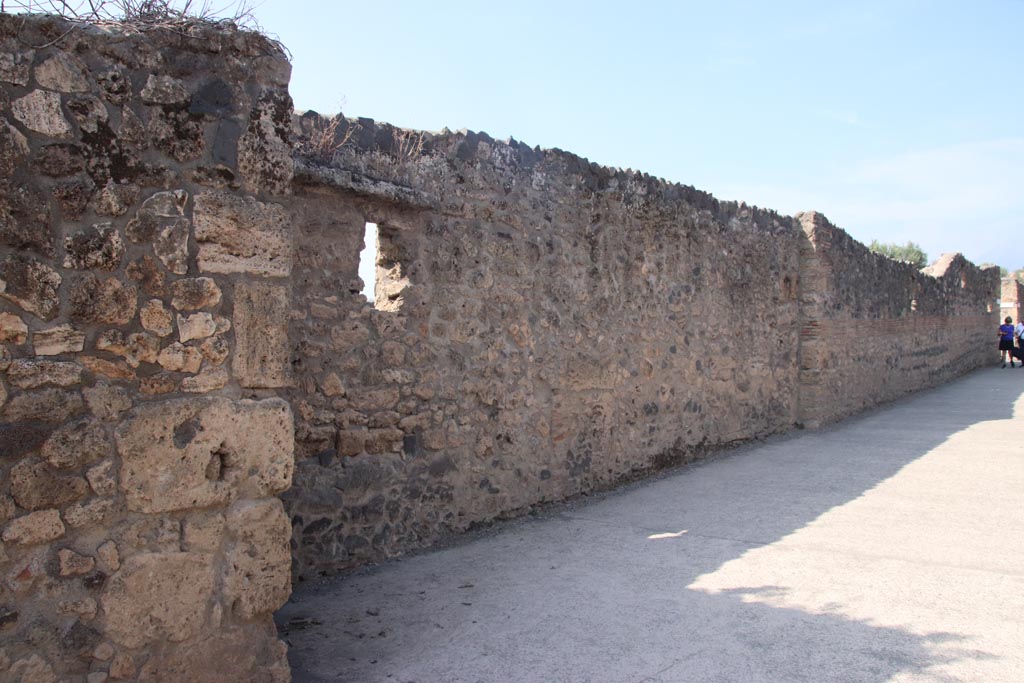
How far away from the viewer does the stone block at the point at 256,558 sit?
2.74m

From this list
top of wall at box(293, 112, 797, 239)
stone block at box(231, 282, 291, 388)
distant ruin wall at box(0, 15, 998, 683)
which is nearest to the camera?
distant ruin wall at box(0, 15, 998, 683)

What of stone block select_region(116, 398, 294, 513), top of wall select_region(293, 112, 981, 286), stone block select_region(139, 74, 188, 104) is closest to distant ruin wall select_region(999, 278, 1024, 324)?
top of wall select_region(293, 112, 981, 286)

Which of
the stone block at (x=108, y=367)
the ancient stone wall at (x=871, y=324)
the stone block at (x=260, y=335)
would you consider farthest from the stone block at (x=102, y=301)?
the ancient stone wall at (x=871, y=324)

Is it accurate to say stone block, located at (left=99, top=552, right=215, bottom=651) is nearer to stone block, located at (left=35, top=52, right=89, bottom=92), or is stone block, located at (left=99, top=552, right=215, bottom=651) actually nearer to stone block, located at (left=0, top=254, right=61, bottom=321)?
stone block, located at (left=0, top=254, right=61, bottom=321)

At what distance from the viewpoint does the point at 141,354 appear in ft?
8.39

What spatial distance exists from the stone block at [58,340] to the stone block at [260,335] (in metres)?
0.47

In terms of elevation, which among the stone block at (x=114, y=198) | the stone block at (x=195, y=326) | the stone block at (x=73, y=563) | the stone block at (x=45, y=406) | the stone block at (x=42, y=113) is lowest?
the stone block at (x=73, y=563)

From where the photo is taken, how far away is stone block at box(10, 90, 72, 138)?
2.37 meters

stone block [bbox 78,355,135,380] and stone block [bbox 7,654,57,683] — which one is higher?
stone block [bbox 78,355,135,380]

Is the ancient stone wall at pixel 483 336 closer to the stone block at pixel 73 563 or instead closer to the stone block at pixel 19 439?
the stone block at pixel 73 563

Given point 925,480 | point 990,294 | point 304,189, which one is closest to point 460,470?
point 304,189

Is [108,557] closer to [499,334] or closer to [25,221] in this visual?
[25,221]

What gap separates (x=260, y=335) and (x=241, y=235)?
35 cm

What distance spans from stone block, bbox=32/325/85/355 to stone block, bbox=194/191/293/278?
0.44 m
